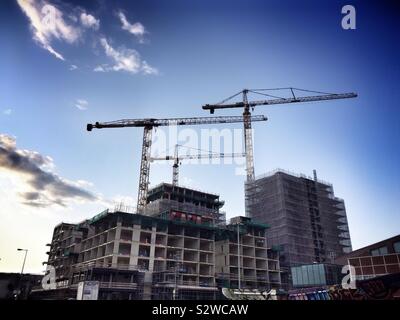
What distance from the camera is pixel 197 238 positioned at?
320 feet

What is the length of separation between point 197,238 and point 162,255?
13.2 m

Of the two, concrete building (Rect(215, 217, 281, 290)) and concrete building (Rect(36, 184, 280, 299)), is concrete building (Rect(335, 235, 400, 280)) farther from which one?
concrete building (Rect(215, 217, 281, 290))

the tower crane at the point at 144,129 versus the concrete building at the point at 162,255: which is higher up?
the tower crane at the point at 144,129

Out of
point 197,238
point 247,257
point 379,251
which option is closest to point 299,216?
point 247,257

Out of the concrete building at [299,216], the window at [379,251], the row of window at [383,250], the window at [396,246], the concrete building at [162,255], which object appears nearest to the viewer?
the window at [396,246]

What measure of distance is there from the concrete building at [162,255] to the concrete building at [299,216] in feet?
21.4

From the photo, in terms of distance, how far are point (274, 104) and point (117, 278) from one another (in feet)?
286

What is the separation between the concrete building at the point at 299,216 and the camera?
111 metres

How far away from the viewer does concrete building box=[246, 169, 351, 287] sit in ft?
364

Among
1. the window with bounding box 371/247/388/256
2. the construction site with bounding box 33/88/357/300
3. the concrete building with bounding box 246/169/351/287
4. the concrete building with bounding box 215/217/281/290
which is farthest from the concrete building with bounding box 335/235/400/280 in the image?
the concrete building with bounding box 246/169/351/287

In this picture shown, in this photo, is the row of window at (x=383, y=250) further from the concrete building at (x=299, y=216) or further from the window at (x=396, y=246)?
the concrete building at (x=299, y=216)

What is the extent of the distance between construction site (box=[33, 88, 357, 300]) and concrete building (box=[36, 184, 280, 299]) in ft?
0.93

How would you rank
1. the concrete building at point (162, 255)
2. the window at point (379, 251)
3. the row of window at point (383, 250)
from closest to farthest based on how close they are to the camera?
the row of window at point (383, 250), the window at point (379, 251), the concrete building at point (162, 255)

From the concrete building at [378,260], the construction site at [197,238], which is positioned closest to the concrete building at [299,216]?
the construction site at [197,238]
